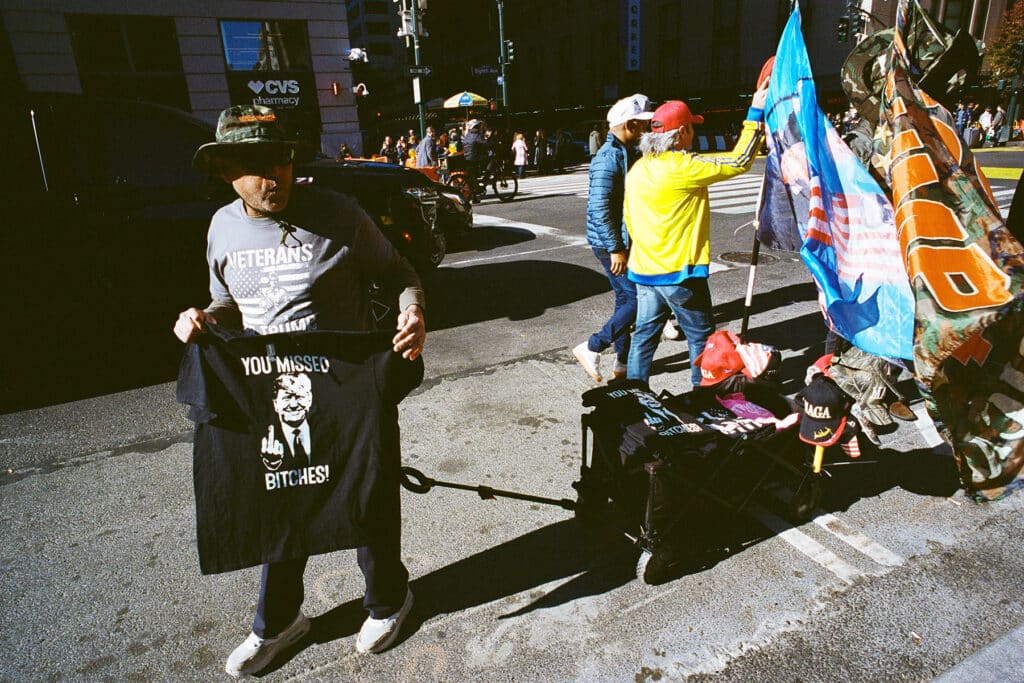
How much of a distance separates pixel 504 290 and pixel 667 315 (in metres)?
Result: 3.72

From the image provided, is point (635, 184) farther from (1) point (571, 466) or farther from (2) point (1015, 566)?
(2) point (1015, 566)

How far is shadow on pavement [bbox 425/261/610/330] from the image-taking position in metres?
6.76

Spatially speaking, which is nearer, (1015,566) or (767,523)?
(1015,566)

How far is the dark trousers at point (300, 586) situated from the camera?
2.30m

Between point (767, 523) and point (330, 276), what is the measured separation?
251 cm

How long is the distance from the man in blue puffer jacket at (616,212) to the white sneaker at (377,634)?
112 inches

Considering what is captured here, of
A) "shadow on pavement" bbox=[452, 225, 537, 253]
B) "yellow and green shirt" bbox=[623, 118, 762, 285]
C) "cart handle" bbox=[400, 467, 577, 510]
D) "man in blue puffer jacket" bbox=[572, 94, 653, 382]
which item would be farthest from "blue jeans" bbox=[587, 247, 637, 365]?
"shadow on pavement" bbox=[452, 225, 537, 253]

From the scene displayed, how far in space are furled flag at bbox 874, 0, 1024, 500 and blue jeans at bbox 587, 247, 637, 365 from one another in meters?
2.25

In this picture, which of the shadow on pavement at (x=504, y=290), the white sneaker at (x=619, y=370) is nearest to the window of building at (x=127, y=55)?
the shadow on pavement at (x=504, y=290)

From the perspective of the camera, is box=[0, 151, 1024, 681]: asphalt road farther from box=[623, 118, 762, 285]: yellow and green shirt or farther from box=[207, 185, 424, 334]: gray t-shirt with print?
box=[207, 185, 424, 334]: gray t-shirt with print

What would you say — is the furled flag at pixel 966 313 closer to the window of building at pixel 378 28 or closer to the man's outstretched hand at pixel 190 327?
the man's outstretched hand at pixel 190 327

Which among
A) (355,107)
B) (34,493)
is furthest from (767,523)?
(355,107)

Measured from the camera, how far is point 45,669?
2.42 metres

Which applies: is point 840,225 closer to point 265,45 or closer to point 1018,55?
point 265,45
